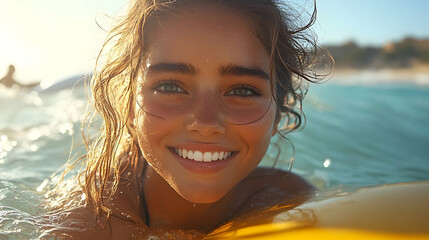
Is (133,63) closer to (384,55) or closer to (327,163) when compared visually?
(327,163)

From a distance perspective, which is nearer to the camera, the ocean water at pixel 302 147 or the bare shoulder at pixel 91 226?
the bare shoulder at pixel 91 226

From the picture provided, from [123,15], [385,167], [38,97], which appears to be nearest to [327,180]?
[385,167]

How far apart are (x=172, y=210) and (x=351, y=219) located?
988 mm

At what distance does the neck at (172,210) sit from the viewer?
218 centimetres

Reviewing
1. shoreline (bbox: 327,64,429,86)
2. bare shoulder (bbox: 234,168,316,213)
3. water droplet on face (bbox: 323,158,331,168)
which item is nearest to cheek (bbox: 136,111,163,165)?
bare shoulder (bbox: 234,168,316,213)

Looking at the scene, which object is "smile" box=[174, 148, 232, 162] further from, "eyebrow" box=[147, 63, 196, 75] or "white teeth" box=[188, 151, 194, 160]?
"eyebrow" box=[147, 63, 196, 75]

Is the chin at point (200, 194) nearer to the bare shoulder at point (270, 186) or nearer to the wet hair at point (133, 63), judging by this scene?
the wet hair at point (133, 63)

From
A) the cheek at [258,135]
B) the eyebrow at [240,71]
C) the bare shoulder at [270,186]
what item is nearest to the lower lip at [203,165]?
the cheek at [258,135]

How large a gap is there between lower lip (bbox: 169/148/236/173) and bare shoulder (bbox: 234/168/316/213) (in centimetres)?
55

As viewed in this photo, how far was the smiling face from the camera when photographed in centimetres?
174

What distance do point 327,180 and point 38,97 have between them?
3.97 metres

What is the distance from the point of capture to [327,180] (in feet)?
12.7

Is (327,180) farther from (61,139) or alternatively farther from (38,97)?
(38,97)

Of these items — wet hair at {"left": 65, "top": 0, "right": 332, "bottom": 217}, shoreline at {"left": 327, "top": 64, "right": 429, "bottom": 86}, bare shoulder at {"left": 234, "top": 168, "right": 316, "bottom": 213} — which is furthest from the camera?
shoreline at {"left": 327, "top": 64, "right": 429, "bottom": 86}
